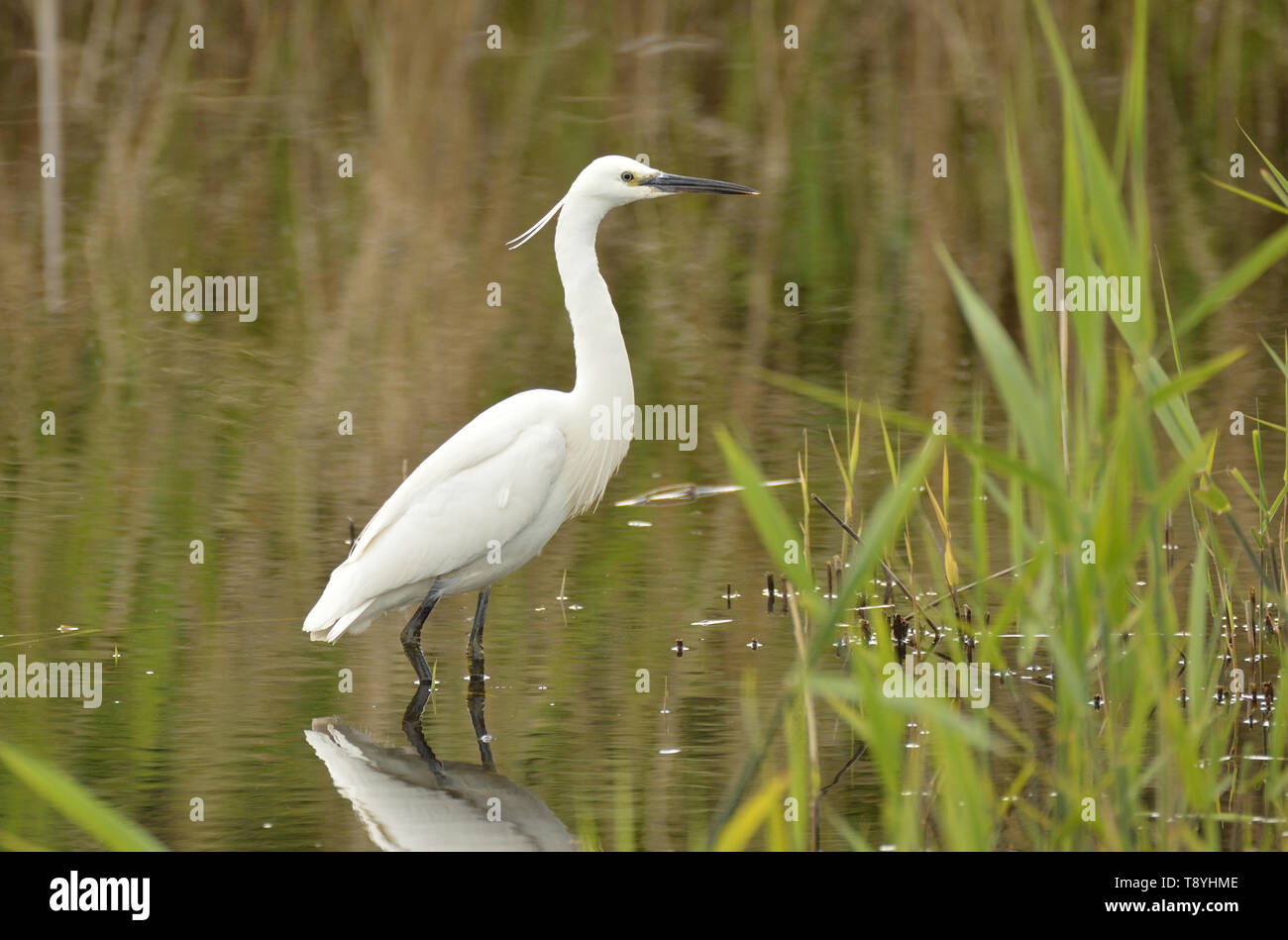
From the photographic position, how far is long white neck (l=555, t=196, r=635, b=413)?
592 cm

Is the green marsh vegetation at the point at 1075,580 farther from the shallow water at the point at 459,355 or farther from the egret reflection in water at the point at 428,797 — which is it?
the egret reflection in water at the point at 428,797

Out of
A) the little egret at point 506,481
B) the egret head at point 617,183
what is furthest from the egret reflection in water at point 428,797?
the egret head at point 617,183

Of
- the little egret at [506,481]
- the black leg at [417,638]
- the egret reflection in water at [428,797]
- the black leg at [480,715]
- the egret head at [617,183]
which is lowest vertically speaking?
the egret reflection in water at [428,797]

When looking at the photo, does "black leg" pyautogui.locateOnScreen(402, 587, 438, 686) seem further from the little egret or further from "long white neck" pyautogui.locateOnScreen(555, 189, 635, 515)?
"long white neck" pyautogui.locateOnScreen(555, 189, 635, 515)

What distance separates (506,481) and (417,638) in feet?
1.85

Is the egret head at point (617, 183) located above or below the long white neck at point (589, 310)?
above

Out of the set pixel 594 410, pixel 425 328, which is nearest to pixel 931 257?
pixel 425 328

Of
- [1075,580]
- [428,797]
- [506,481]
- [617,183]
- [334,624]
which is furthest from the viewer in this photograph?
[617,183]

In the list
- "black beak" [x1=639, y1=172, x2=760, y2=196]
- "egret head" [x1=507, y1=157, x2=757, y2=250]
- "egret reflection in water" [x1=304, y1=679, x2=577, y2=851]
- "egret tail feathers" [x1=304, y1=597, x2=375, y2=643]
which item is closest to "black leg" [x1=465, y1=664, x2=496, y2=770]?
"egret reflection in water" [x1=304, y1=679, x2=577, y2=851]

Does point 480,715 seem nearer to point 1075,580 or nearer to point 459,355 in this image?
point 1075,580

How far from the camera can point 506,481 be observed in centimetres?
573

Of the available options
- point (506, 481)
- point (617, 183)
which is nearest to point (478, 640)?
point (506, 481)

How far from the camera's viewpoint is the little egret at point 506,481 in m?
5.63

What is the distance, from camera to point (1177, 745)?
3.24 meters
